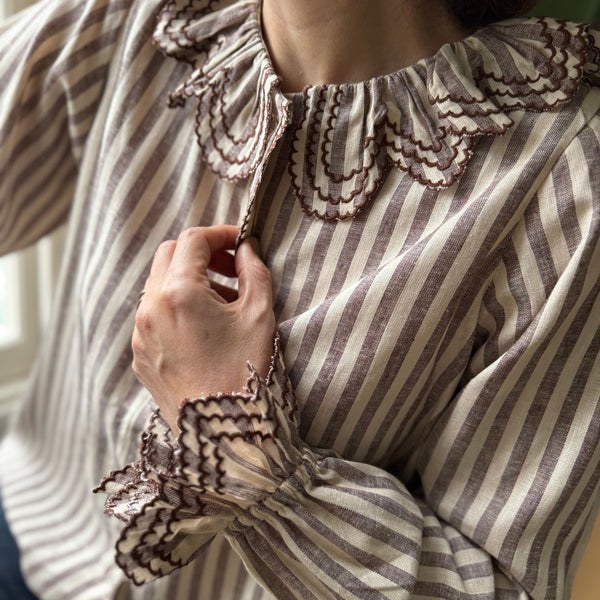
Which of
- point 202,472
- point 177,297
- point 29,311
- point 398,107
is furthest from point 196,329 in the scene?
point 29,311

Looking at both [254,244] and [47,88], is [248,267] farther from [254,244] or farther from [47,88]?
[47,88]

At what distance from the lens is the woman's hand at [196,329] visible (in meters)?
0.79

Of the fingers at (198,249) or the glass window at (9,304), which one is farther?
the glass window at (9,304)

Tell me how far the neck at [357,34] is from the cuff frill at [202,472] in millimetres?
291

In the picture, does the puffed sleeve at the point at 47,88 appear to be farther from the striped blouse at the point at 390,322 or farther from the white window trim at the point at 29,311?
the white window trim at the point at 29,311

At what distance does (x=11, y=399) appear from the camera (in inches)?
61.2

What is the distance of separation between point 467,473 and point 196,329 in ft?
1.02

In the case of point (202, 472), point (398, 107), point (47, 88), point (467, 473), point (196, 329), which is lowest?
point (467, 473)

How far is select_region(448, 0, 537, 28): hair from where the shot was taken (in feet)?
2.73

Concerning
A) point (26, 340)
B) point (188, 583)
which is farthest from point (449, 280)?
point (26, 340)

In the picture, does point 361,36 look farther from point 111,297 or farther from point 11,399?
point 11,399

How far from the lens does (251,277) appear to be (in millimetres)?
839

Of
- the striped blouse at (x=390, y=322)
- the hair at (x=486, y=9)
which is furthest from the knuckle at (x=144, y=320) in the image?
the hair at (x=486, y=9)

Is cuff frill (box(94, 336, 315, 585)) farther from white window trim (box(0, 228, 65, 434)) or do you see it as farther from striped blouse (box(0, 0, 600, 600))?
white window trim (box(0, 228, 65, 434))
